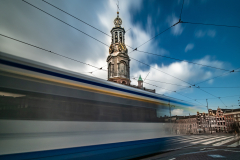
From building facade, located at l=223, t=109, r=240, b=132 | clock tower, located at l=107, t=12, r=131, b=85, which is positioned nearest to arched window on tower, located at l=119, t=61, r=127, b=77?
clock tower, located at l=107, t=12, r=131, b=85

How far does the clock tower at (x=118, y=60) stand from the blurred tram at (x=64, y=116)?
42.9 m

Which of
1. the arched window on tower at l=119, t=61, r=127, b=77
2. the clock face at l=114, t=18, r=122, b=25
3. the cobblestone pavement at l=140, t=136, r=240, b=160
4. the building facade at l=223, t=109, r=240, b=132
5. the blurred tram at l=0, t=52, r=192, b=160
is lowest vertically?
the building facade at l=223, t=109, r=240, b=132

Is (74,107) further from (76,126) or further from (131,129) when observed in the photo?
(131,129)

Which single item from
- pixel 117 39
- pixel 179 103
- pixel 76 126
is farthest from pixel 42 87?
pixel 117 39

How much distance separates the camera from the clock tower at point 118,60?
5047cm

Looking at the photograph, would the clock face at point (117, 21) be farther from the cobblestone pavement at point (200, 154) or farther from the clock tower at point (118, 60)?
the cobblestone pavement at point (200, 154)

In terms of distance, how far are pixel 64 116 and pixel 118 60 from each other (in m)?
48.7

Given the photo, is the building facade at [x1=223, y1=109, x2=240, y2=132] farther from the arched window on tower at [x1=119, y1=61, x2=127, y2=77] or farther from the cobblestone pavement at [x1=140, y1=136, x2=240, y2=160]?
the cobblestone pavement at [x1=140, y1=136, x2=240, y2=160]

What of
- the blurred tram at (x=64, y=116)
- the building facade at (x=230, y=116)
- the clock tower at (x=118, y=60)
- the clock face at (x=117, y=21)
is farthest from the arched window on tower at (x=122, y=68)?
the building facade at (x=230, y=116)

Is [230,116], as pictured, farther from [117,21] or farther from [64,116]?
[64,116]

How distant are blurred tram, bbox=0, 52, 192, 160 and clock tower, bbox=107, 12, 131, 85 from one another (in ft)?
141

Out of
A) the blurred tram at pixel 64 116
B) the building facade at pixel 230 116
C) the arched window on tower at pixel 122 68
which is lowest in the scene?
the building facade at pixel 230 116

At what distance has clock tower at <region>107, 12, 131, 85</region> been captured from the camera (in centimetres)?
5047

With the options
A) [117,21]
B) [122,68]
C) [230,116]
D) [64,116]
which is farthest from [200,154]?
[230,116]
